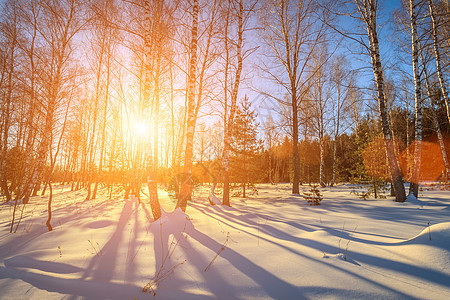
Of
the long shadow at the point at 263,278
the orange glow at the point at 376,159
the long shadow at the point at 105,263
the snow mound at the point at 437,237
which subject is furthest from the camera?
the orange glow at the point at 376,159

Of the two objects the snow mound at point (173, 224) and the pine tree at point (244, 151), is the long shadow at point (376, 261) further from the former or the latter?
the pine tree at point (244, 151)

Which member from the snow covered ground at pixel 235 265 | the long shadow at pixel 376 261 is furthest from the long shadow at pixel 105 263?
the long shadow at pixel 376 261

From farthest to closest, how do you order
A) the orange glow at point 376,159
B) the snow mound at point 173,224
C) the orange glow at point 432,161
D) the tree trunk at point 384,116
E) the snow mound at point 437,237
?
the orange glow at point 432,161, the orange glow at point 376,159, the tree trunk at point 384,116, the snow mound at point 173,224, the snow mound at point 437,237

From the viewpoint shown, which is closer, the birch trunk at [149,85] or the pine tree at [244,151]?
the birch trunk at [149,85]

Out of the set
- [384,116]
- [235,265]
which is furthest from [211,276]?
[384,116]

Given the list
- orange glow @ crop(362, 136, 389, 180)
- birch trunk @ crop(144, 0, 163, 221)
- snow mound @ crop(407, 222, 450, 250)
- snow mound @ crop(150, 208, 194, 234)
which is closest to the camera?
snow mound @ crop(407, 222, 450, 250)

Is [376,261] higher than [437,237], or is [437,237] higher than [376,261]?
[437,237]

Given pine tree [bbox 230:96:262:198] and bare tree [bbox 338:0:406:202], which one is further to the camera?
pine tree [bbox 230:96:262:198]

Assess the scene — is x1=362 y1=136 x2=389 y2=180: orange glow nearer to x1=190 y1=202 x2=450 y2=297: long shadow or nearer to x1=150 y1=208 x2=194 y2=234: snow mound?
x1=190 y1=202 x2=450 y2=297: long shadow

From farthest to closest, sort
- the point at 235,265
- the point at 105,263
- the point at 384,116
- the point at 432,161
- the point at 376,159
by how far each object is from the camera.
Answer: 1. the point at 432,161
2. the point at 376,159
3. the point at 384,116
4. the point at 105,263
5. the point at 235,265

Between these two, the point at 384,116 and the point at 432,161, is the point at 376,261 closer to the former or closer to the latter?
the point at 384,116

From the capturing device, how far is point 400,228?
3.79 m

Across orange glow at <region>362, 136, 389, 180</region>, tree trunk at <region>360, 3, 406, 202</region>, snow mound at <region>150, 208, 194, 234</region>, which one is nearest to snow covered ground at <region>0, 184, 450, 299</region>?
snow mound at <region>150, 208, 194, 234</region>

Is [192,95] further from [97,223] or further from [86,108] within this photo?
[86,108]
